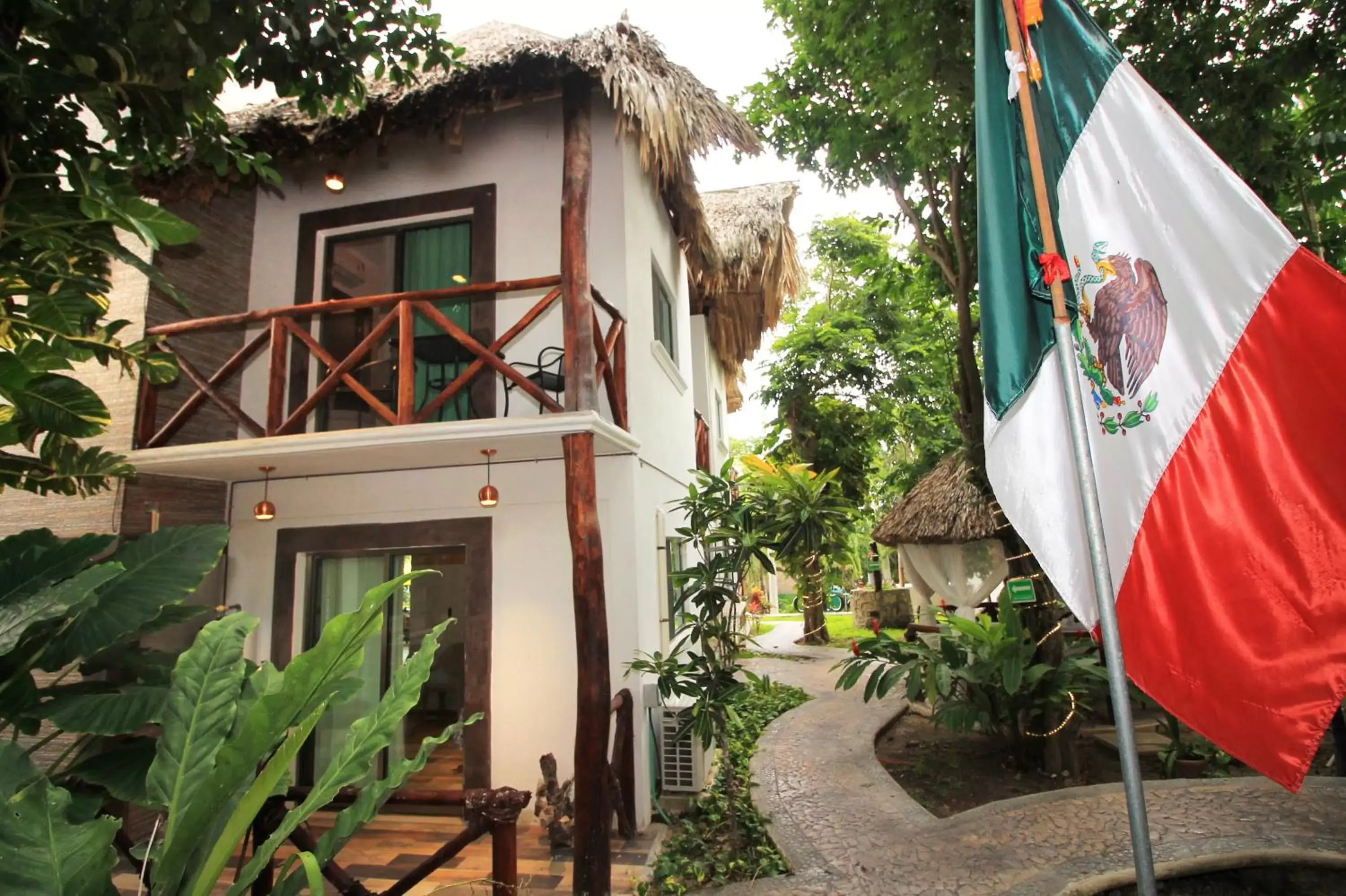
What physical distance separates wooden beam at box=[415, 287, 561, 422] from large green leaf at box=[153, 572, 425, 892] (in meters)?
3.52

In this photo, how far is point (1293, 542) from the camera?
1857 mm

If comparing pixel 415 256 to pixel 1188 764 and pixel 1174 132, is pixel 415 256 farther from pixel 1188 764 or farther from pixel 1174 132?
pixel 1188 764

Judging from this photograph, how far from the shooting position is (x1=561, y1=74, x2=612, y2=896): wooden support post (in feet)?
12.9

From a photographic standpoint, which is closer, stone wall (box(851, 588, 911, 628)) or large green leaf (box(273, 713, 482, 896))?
large green leaf (box(273, 713, 482, 896))

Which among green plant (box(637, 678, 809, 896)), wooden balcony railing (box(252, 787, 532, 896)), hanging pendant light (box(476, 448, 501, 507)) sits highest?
hanging pendant light (box(476, 448, 501, 507))

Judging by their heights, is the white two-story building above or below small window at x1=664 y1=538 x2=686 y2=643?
above

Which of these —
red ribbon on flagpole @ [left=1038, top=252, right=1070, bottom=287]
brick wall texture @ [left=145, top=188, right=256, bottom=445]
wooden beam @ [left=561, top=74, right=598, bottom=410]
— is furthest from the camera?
brick wall texture @ [left=145, top=188, right=256, bottom=445]

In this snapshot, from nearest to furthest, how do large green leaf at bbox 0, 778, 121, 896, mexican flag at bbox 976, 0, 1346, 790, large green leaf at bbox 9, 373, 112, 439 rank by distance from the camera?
large green leaf at bbox 0, 778, 121, 896 → mexican flag at bbox 976, 0, 1346, 790 → large green leaf at bbox 9, 373, 112, 439

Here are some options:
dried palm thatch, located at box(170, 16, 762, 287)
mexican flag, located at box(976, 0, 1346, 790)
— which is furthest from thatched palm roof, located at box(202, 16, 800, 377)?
mexican flag, located at box(976, 0, 1346, 790)

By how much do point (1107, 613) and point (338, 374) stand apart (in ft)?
15.4

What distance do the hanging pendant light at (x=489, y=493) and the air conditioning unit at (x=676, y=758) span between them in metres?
2.13

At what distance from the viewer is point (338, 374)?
15.5 ft

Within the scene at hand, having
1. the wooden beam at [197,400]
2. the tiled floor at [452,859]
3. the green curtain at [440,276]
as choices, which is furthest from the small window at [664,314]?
the tiled floor at [452,859]

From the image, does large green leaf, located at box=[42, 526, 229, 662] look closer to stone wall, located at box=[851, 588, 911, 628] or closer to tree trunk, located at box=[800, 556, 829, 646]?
tree trunk, located at box=[800, 556, 829, 646]
